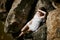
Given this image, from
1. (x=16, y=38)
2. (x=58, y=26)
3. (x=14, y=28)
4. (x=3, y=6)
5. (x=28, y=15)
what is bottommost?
(x=58, y=26)

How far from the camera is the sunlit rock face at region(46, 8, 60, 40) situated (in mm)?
4359

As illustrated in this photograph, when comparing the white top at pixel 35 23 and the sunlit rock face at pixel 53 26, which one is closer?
the sunlit rock face at pixel 53 26

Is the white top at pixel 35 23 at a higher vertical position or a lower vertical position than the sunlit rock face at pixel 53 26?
higher

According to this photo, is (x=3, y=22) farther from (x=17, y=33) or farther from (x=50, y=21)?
(x=50, y=21)

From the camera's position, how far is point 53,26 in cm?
462

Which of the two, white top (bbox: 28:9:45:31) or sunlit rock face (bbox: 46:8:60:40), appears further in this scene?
white top (bbox: 28:9:45:31)

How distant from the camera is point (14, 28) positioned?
5.92 meters

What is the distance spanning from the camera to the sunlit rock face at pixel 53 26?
4359mm

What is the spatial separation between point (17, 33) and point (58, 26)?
169 cm

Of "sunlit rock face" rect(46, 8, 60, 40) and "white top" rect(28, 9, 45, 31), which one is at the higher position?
"white top" rect(28, 9, 45, 31)

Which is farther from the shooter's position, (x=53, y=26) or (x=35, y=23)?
(x=35, y=23)

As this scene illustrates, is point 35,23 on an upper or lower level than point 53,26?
upper

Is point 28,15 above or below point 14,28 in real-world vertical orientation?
above

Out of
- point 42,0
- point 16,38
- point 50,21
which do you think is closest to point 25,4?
point 42,0
